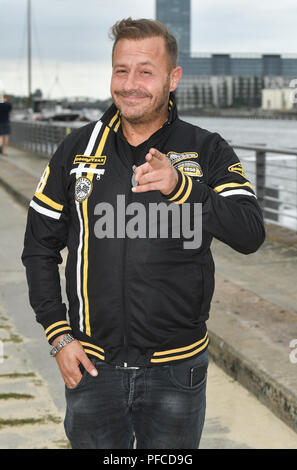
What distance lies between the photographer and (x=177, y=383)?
2.08 m

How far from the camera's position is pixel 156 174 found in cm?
177

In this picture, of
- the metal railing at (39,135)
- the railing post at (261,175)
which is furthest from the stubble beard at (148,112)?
the metal railing at (39,135)

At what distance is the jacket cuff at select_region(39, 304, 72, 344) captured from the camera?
2166mm

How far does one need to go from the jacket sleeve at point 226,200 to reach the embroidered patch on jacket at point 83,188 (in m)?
0.30

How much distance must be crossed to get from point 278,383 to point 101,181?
221 cm

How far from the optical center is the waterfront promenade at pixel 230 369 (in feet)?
12.1

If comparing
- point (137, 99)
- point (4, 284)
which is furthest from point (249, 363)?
point (4, 284)

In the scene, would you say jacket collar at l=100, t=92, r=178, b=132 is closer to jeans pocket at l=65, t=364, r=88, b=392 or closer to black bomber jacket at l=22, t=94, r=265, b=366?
black bomber jacket at l=22, t=94, r=265, b=366

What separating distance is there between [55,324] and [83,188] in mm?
426

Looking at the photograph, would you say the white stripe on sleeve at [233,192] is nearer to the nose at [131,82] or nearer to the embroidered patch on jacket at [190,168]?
the embroidered patch on jacket at [190,168]

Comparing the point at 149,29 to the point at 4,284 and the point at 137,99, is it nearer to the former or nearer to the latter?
the point at 137,99

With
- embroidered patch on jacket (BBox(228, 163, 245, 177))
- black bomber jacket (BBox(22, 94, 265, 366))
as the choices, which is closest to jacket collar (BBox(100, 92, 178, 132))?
black bomber jacket (BBox(22, 94, 265, 366))

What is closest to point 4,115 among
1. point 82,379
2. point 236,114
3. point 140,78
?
point 140,78

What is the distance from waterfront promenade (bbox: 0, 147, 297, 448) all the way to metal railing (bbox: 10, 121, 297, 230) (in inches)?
96.1
